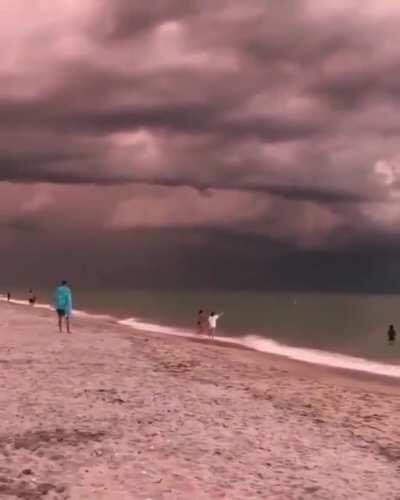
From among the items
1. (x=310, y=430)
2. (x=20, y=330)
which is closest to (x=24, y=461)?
(x=310, y=430)

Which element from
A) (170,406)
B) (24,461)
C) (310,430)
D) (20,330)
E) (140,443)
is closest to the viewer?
(24,461)

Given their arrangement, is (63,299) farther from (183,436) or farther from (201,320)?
(201,320)

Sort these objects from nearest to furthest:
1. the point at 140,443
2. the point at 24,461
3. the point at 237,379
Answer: the point at 24,461 → the point at 140,443 → the point at 237,379

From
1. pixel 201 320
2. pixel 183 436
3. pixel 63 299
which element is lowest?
pixel 183 436

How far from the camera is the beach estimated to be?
11.0m

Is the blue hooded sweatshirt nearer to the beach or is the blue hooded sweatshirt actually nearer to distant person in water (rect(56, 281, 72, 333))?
distant person in water (rect(56, 281, 72, 333))

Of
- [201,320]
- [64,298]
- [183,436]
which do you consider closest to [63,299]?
[64,298]

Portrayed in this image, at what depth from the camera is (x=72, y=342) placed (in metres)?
32.5

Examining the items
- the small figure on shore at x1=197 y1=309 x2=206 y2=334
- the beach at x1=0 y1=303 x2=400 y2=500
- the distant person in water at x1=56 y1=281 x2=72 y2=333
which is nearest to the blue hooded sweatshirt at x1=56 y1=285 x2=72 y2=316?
the distant person in water at x1=56 y1=281 x2=72 y2=333

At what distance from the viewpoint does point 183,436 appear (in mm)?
14070

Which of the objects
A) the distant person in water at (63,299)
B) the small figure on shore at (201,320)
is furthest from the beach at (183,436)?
the small figure on shore at (201,320)

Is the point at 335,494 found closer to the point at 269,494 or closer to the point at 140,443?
the point at 269,494

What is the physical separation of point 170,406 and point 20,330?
24.9 metres

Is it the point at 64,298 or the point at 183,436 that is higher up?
the point at 64,298
